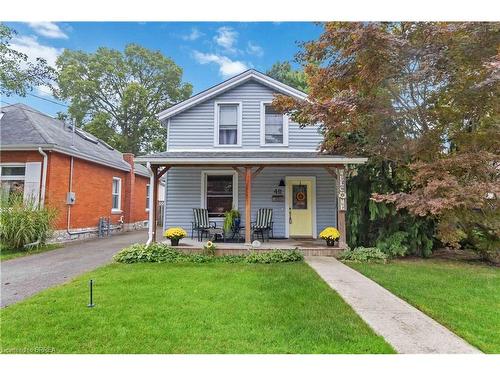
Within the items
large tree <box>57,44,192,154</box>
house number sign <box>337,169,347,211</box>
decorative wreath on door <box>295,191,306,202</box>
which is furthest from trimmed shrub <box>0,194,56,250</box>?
large tree <box>57,44,192,154</box>

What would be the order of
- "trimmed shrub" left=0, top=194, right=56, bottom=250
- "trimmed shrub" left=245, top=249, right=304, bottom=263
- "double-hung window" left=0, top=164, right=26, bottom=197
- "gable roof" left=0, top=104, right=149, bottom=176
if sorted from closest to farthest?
1. "trimmed shrub" left=245, top=249, right=304, bottom=263
2. "trimmed shrub" left=0, top=194, right=56, bottom=250
3. "double-hung window" left=0, top=164, right=26, bottom=197
4. "gable roof" left=0, top=104, right=149, bottom=176

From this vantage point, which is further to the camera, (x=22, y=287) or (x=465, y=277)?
(x=465, y=277)

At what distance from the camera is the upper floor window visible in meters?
10.9

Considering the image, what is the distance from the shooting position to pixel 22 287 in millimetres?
5590

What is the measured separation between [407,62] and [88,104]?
21.6 m

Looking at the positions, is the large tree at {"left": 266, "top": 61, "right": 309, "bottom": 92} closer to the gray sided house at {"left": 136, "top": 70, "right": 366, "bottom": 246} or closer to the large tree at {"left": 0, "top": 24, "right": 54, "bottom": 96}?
the gray sided house at {"left": 136, "top": 70, "right": 366, "bottom": 246}

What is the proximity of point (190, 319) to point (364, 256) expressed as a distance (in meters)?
5.42

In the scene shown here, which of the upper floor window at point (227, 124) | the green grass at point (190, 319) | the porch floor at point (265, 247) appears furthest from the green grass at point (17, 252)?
the upper floor window at point (227, 124)

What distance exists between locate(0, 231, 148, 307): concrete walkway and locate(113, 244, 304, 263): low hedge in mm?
692
